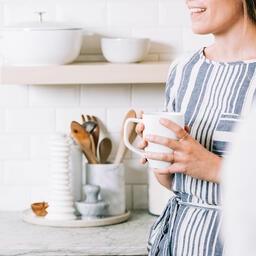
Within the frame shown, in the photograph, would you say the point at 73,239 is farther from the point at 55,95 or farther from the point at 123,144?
the point at 55,95

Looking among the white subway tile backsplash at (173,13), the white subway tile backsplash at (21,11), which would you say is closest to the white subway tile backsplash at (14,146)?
the white subway tile backsplash at (21,11)

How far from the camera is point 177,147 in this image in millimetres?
1036

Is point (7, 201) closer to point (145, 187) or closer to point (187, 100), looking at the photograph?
point (145, 187)

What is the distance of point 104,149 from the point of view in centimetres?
193

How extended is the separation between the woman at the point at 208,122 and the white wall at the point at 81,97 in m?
0.75

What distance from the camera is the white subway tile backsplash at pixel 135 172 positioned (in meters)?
2.05

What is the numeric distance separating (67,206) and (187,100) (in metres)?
0.78

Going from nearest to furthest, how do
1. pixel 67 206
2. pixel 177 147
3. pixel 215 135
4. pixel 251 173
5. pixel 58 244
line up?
pixel 251 173, pixel 177 147, pixel 215 135, pixel 58 244, pixel 67 206

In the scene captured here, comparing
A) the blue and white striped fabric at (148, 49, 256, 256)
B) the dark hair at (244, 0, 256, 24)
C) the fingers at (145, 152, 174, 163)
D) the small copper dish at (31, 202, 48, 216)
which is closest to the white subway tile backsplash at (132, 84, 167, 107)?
the small copper dish at (31, 202, 48, 216)

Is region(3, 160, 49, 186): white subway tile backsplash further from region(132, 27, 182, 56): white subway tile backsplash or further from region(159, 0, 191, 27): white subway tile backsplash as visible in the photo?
region(159, 0, 191, 27): white subway tile backsplash

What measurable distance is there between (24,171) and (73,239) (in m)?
0.51

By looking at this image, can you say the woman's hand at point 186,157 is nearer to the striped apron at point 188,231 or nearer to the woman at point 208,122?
the woman at point 208,122

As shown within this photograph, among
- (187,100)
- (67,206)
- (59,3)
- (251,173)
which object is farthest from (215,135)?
(59,3)

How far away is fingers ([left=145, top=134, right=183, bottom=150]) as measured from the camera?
1.02m
